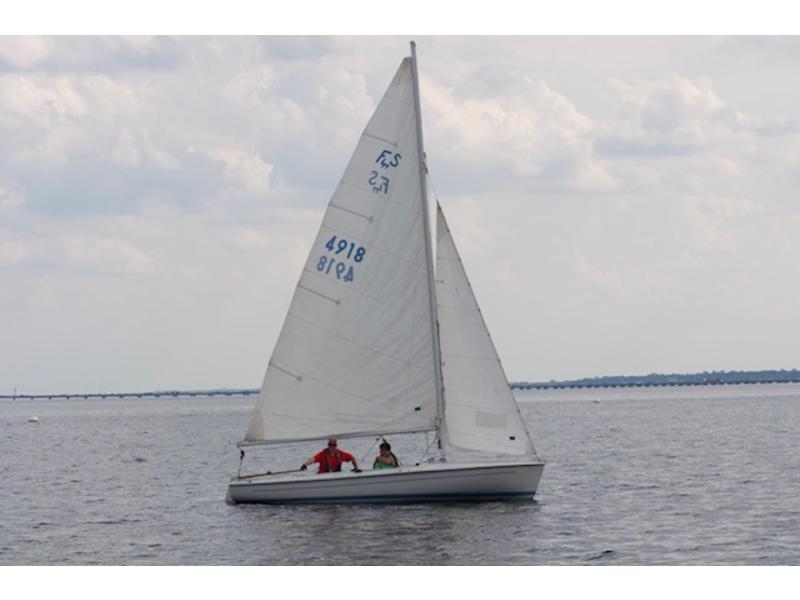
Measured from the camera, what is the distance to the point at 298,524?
4084 centimetres

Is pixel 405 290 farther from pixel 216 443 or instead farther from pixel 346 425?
pixel 216 443

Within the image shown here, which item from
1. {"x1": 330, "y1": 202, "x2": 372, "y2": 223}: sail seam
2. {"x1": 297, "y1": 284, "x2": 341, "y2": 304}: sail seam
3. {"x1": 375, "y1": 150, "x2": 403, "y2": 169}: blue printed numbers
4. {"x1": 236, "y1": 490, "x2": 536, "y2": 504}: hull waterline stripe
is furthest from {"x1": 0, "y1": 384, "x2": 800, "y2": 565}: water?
{"x1": 375, "y1": 150, "x2": 403, "y2": 169}: blue printed numbers

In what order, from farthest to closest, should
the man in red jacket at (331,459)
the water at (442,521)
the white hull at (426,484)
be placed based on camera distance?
1. the man in red jacket at (331,459)
2. the white hull at (426,484)
3. the water at (442,521)

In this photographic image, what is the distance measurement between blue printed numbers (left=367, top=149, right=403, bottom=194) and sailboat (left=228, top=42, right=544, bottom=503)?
31 mm

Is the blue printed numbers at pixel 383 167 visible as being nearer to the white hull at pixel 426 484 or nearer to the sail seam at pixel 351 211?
the sail seam at pixel 351 211

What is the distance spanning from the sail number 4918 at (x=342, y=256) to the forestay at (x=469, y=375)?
2539mm

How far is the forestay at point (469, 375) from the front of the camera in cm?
4284

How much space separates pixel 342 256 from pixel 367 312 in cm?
191

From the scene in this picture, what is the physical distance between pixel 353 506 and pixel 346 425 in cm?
254

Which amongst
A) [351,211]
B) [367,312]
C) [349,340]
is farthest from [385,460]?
[351,211]

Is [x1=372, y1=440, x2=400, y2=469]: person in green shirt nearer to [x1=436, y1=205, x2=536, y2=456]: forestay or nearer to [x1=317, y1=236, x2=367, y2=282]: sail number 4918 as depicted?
[x1=436, y1=205, x2=536, y2=456]: forestay

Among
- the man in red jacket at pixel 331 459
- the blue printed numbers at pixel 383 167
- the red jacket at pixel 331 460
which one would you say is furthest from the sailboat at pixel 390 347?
the red jacket at pixel 331 460

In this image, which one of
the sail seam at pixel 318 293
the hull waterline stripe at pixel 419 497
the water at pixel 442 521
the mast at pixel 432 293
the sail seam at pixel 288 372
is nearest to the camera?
the water at pixel 442 521

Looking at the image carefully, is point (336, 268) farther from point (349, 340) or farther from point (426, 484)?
point (426, 484)
